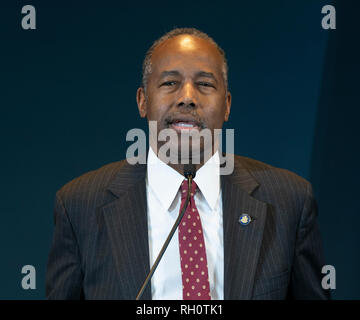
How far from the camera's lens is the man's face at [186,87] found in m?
1.22

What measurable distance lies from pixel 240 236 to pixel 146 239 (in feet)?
0.71

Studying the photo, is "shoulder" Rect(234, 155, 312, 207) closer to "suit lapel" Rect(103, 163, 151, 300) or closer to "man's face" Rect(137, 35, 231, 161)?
"man's face" Rect(137, 35, 231, 161)

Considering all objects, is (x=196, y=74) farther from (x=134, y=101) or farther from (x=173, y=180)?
(x=134, y=101)

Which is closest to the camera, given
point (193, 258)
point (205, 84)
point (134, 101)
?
point (193, 258)

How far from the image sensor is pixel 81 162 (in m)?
1.78

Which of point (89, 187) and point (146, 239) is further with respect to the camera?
point (89, 187)

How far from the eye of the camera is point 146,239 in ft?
3.91

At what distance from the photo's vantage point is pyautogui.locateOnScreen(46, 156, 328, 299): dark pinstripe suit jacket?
1166 millimetres

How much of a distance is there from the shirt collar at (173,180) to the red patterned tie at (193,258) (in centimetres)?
6

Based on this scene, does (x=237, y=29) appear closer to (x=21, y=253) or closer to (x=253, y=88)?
(x=253, y=88)

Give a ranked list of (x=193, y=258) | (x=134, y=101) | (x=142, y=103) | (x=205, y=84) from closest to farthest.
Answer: (x=193, y=258) → (x=205, y=84) → (x=142, y=103) → (x=134, y=101)

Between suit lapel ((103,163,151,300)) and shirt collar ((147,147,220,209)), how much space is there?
3 cm

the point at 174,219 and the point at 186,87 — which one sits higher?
the point at 186,87

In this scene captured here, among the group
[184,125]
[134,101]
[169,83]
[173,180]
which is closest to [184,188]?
[173,180]
